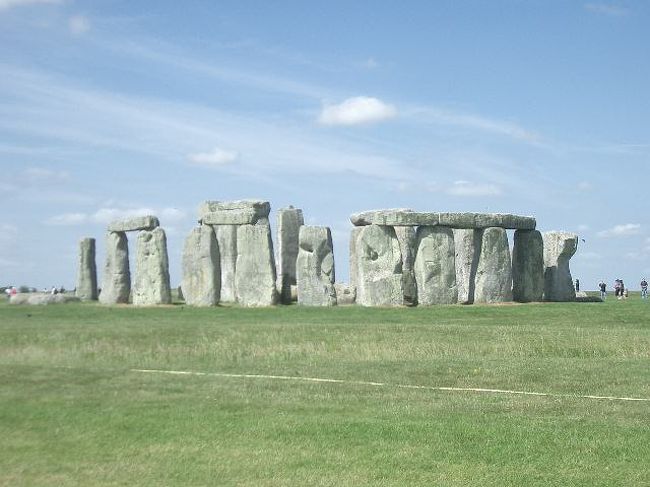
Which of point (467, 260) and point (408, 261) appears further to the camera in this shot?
point (467, 260)

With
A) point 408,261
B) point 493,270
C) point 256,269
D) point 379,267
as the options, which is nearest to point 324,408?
point 379,267

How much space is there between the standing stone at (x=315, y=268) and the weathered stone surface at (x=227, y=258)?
3369mm

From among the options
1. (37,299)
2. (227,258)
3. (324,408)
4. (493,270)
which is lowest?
(324,408)

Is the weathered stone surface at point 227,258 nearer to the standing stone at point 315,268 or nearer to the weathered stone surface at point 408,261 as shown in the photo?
the standing stone at point 315,268

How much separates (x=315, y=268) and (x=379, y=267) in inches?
84.0

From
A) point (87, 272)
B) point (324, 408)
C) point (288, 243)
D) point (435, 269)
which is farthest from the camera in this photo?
point (87, 272)

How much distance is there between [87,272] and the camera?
4200 centimetres

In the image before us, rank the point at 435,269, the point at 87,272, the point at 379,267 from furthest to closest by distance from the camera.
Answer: the point at 87,272
the point at 435,269
the point at 379,267

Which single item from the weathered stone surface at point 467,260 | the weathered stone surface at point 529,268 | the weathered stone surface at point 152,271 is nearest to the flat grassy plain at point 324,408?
the weathered stone surface at point 467,260

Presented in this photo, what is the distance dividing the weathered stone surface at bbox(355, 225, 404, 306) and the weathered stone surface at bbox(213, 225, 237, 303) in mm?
5274

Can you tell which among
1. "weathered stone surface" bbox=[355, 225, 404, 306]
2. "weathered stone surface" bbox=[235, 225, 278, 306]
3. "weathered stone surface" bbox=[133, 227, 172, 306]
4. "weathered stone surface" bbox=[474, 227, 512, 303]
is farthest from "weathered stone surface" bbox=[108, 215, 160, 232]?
"weathered stone surface" bbox=[474, 227, 512, 303]

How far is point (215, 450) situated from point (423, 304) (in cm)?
2220

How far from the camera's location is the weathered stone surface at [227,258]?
3597cm

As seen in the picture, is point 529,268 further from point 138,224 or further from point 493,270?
point 138,224
